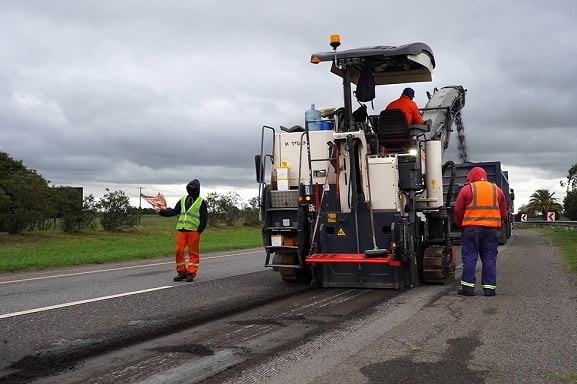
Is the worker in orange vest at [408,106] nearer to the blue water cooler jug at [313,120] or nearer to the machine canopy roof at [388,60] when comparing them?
the machine canopy roof at [388,60]

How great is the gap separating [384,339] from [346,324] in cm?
82

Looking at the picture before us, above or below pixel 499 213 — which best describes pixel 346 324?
below

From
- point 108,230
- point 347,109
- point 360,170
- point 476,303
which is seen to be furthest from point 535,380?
point 108,230

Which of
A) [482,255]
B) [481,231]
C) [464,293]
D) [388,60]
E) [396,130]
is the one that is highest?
[388,60]

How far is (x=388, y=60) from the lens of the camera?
9.38m

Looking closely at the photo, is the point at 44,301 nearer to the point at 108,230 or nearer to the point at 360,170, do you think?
the point at 360,170

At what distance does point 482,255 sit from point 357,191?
205cm

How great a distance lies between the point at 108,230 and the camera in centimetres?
3183

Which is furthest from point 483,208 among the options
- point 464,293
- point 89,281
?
point 89,281

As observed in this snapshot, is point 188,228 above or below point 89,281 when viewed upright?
above

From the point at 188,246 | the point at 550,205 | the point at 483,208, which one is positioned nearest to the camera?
the point at 483,208

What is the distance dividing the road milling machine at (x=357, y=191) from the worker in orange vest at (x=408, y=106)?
0.59ft

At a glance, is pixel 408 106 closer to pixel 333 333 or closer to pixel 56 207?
pixel 333 333

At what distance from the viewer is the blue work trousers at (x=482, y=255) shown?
8.19 meters
